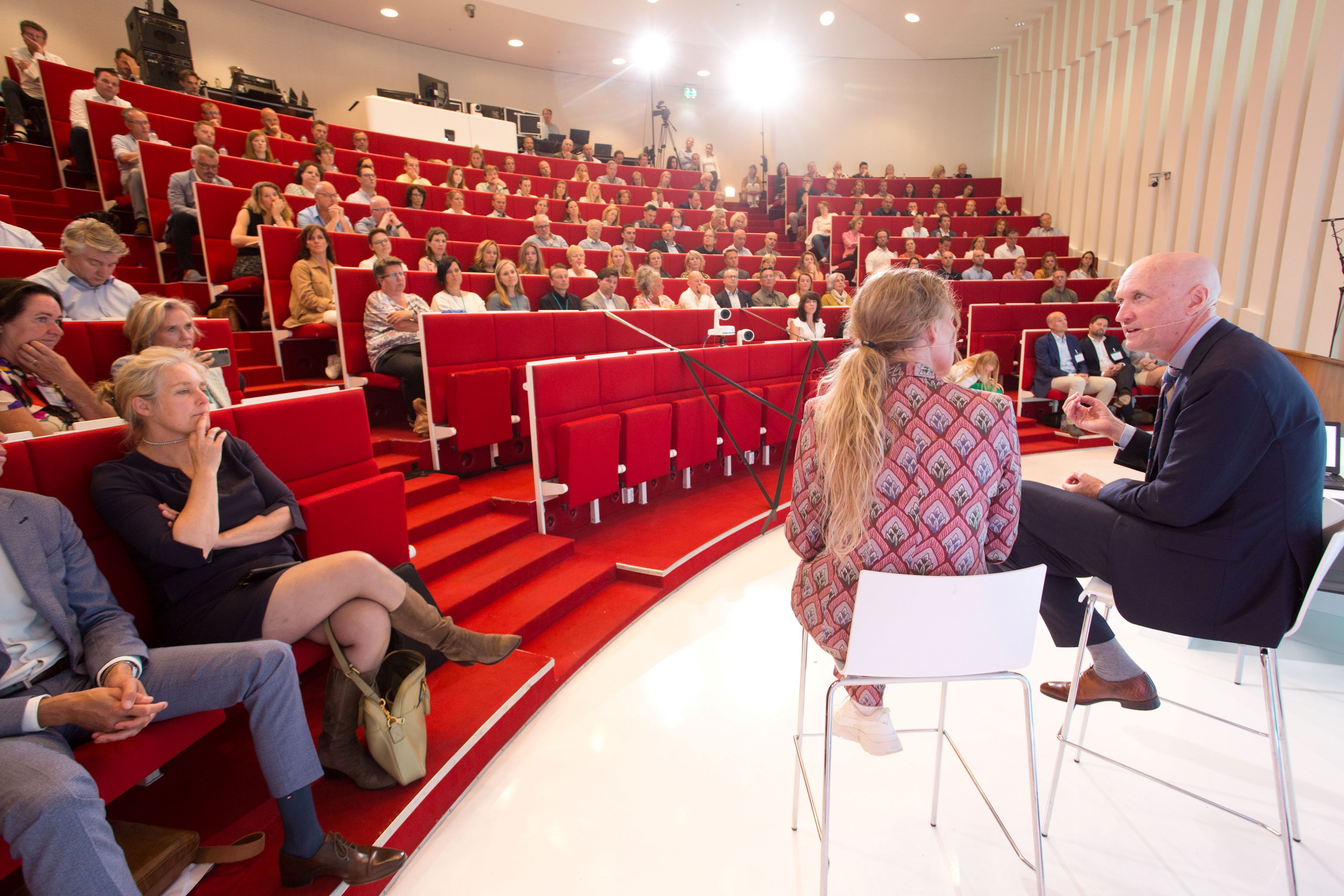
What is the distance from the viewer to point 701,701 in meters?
1.77

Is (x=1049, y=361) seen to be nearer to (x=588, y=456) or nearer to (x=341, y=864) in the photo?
(x=588, y=456)

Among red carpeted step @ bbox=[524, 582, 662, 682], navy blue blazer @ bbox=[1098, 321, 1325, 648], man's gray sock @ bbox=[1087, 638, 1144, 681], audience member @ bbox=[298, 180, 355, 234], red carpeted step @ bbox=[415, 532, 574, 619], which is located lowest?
red carpeted step @ bbox=[524, 582, 662, 682]

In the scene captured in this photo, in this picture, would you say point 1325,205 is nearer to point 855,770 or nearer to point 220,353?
point 855,770

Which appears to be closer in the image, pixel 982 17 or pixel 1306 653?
pixel 1306 653

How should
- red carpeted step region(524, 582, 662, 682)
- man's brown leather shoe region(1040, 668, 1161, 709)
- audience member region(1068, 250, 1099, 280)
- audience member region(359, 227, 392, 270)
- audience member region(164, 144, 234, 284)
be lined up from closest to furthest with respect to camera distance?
man's brown leather shoe region(1040, 668, 1161, 709) → red carpeted step region(524, 582, 662, 682) → audience member region(359, 227, 392, 270) → audience member region(164, 144, 234, 284) → audience member region(1068, 250, 1099, 280)

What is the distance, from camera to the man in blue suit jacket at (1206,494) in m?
1.13

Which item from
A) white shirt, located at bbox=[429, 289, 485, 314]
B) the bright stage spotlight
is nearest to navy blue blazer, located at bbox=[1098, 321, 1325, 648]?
white shirt, located at bbox=[429, 289, 485, 314]

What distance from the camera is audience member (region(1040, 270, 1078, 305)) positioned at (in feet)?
18.8

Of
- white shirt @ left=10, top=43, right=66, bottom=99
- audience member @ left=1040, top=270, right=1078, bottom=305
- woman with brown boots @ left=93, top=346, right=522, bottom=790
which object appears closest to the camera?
woman with brown boots @ left=93, top=346, right=522, bottom=790

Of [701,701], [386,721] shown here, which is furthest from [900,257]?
[386,721]

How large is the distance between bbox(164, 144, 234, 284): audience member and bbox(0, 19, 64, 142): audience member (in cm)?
196

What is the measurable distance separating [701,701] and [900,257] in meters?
6.13

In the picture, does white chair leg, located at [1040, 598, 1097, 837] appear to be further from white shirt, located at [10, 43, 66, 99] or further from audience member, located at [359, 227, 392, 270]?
white shirt, located at [10, 43, 66, 99]

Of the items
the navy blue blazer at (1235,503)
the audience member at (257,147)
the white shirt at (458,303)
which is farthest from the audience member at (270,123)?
the navy blue blazer at (1235,503)
